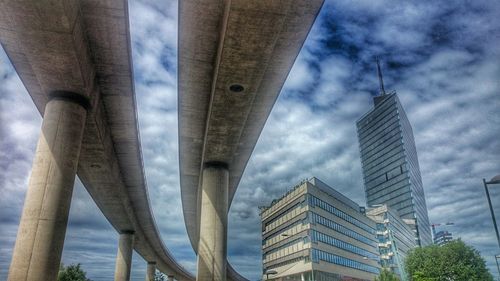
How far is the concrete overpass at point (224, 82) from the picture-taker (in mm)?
13477

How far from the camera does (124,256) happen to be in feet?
161

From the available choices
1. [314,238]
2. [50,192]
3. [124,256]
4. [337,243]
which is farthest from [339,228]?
[50,192]

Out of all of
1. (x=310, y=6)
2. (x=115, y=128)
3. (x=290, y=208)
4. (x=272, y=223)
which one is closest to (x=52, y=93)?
(x=115, y=128)

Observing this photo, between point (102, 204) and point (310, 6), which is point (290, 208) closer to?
point (102, 204)

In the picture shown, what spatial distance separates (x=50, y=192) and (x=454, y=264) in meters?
59.1

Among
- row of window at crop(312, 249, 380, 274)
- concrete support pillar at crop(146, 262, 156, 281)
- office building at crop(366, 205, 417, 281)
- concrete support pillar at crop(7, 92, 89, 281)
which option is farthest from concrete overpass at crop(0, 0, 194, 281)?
office building at crop(366, 205, 417, 281)

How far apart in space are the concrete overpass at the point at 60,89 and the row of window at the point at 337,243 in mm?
54087

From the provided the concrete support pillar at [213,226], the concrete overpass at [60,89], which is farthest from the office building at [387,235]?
the concrete overpass at [60,89]

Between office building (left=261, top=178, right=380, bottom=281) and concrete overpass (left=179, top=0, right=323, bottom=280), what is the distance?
44.6m

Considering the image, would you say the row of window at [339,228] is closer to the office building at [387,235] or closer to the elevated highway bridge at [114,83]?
the office building at [387,235]

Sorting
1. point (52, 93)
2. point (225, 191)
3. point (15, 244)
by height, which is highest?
point (52, 93)

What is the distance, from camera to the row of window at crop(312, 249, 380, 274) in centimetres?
6796

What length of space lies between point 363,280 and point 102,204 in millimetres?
69295

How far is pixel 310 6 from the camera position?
1305cm
